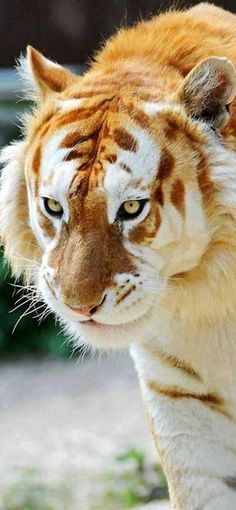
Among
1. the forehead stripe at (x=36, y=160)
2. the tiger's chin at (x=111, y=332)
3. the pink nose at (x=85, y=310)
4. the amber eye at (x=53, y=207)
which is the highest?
the forehead stripe at (x=36, y=160)

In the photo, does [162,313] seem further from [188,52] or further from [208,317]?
[188,52]

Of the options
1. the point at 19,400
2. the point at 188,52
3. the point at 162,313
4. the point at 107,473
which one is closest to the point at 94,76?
the point at 188,52

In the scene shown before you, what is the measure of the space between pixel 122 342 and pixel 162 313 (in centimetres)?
15

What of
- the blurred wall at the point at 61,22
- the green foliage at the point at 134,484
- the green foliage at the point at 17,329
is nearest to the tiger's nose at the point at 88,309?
the green foliage at the point at 134,484

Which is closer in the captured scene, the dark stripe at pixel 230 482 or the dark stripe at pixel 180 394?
the dark stripe at pixel 180 394

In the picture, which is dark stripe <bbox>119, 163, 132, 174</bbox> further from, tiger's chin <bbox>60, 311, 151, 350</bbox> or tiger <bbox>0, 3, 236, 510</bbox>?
tiger's chin <bbox>60, 311, 151, 350</bbox>

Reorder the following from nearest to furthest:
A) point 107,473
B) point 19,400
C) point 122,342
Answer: point 122,342
point 107,473
point 19,400

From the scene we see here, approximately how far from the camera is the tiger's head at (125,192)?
2.34 metres

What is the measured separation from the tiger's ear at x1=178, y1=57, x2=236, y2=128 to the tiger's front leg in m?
0.71

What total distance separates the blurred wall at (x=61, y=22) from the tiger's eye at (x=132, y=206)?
301 centimetres

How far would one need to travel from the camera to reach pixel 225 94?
2367 millimetres

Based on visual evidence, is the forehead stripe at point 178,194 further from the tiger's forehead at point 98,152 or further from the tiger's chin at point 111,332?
the tiger's chin at point 111,332

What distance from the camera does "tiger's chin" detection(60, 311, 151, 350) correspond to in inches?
95.9

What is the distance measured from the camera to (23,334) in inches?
Answer: 200
